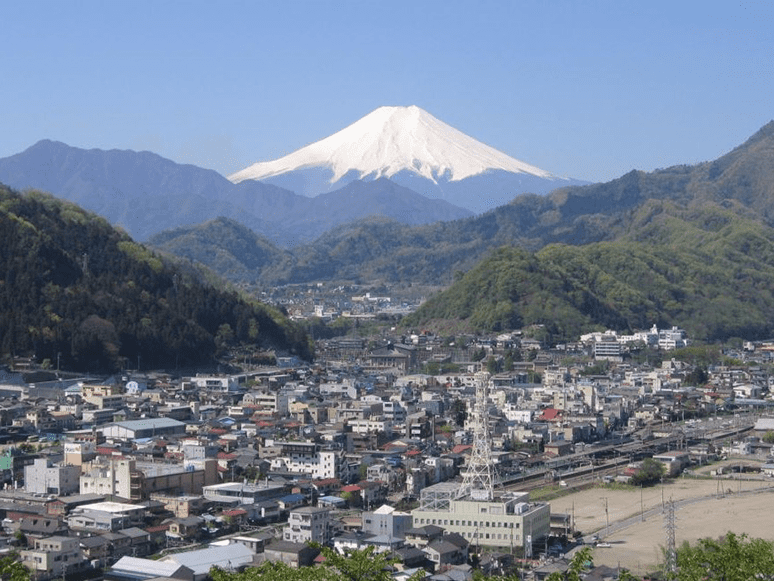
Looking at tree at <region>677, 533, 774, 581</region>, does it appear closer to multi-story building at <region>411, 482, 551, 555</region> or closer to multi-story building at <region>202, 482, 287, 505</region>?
multi-story building at <region>411, 482, 551, 555</region>

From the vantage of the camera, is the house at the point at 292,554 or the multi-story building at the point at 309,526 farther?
the multi-story building at the point at 309,526

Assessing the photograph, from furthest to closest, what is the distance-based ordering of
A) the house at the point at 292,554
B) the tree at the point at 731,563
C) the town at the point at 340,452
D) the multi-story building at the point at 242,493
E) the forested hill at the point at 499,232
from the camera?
the forested hill at the point at 499,232 < the multi-story building at the point at 242,493 < the town at the point at 340,452 < the house at the point at 292,554 < the tree at the point at 731,563

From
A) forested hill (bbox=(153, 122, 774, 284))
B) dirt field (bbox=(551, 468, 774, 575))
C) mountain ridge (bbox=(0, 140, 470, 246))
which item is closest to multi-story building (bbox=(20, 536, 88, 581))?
dirt field (bbox=(551, 468, 774, 575))

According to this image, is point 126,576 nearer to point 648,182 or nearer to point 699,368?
point 699,368

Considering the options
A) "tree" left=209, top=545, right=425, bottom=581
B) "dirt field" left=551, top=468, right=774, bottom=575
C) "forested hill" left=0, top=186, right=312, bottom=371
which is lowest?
"dirt field" left=551, top=468, right=774, bottom=575

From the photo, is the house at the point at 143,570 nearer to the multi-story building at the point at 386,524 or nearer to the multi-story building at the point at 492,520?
the multi-story building at the point at 386,524

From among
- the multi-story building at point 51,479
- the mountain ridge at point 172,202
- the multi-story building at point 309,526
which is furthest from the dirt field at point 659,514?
the mountain ridge at point 172,202
